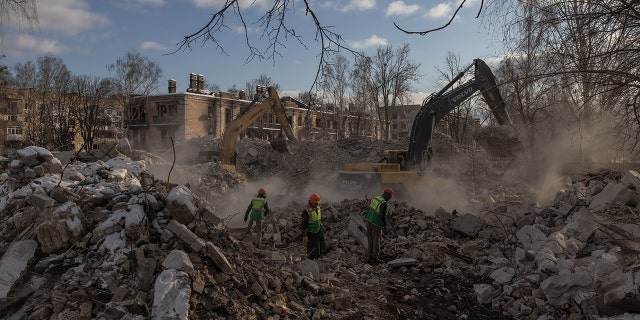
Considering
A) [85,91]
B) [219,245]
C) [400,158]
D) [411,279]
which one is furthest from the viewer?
[85,91]

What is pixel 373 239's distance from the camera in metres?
8.91

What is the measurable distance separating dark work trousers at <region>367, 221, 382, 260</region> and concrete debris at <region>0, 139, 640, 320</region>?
22 centimetres

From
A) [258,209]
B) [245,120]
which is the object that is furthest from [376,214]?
[245,120]

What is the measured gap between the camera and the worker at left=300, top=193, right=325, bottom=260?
8906mm

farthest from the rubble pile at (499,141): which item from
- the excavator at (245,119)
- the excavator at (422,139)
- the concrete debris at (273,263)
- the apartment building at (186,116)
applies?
the apartment building at (186,116)

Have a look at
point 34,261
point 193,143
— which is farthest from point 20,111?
point 34,261

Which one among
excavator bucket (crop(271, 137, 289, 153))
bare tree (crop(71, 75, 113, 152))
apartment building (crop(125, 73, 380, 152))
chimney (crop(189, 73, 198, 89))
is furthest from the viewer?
chimney (crop(189, 73, 198, 89))

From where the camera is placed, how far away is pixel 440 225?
10469 mm

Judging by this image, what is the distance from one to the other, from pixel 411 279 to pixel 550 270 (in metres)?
2.20

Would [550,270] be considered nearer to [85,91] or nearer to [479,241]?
[479,241]

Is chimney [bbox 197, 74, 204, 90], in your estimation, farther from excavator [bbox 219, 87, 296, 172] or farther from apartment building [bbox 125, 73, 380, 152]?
excavator [bbox 219, 87, 296, 172]

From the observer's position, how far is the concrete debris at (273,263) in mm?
5211

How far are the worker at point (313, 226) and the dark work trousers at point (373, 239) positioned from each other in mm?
967

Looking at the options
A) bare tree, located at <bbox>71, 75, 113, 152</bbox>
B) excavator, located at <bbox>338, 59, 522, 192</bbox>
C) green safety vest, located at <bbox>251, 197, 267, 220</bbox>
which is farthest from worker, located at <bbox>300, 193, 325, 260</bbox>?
bare tree, located at <bbox>71, 75, 113, 152</bbox>
